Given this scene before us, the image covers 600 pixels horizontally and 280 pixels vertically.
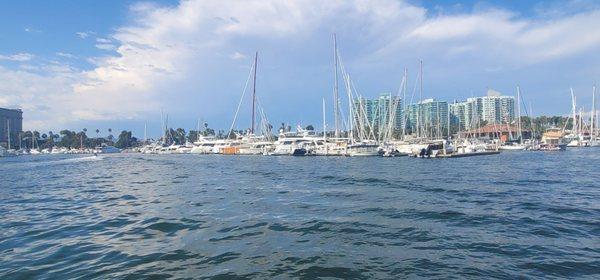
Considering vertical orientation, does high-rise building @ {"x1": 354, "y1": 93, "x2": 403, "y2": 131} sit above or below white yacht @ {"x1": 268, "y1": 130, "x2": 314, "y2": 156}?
above

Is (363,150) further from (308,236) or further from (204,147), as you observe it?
(204,147)

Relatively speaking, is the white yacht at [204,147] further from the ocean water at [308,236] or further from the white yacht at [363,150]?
the ocean water at [308,236]

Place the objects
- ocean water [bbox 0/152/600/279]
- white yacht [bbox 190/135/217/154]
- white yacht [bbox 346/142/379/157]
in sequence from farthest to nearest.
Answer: white yacht [bbox 190/135/217/154], white yacht [bbox 346/142/379/157], ocean water [bbox 0/152/600/279]

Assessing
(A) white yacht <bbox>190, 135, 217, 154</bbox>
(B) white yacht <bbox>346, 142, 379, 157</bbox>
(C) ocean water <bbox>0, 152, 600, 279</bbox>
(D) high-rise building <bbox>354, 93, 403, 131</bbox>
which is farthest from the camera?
(A) white yacht <bbox>190, 135, 217, 154</bbox>

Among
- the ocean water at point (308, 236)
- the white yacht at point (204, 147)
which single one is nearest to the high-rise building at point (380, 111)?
the white yacht at point (204, 147)

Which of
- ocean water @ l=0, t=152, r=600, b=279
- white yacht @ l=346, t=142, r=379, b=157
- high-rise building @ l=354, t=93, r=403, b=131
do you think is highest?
high-rise building @ l=354, t=93, r=403, b=131

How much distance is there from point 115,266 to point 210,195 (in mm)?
14326

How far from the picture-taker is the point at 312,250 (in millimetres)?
11211

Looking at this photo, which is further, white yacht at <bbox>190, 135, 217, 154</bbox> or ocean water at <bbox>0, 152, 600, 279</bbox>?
white yacht at <bbox>190, 135, 217, 154</bbox>

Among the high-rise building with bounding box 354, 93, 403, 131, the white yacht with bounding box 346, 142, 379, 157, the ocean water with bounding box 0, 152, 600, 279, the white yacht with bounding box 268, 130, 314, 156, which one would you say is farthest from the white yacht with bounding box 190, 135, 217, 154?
the ocean water with bounding box 0, 152, 600, 279

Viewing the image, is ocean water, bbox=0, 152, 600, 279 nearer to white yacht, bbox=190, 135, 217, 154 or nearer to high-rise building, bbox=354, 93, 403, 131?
high-rise building, bbox=354, 93, 403, 131

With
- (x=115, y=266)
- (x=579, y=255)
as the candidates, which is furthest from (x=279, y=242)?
(x=579, y=255)

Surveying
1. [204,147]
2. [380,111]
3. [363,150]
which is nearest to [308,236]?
[363,150]

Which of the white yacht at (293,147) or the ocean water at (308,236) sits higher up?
the white yacht at (293,147)
